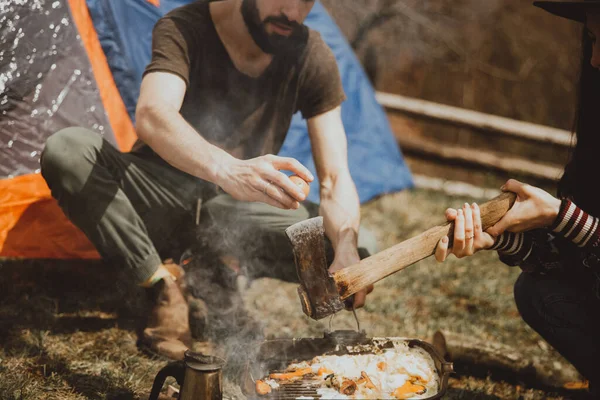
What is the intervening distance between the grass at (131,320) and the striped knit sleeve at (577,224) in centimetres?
95

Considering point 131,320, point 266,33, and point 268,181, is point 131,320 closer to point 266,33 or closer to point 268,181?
point 268,181

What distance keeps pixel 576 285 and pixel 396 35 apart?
18.1 ft

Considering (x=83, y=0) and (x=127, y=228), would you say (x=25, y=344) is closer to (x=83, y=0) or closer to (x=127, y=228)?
(x=127, y=228)

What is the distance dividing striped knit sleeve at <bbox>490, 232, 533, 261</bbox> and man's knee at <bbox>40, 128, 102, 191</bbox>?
6.16 ft

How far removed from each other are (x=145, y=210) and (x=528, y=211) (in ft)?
6.10

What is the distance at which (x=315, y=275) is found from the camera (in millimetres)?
2160

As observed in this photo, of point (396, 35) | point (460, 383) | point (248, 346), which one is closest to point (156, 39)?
point (248, 346)

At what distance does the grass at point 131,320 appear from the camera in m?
2.59

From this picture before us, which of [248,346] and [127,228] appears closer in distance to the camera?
[248,346]

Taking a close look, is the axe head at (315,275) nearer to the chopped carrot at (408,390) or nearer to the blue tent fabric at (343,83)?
the chopped carrot at (408,390)

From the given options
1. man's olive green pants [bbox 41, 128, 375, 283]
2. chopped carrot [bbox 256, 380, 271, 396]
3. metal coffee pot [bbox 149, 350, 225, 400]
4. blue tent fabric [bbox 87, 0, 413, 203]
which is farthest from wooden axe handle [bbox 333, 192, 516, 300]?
blue tent fabric [bbox 87, 0, 413, 203]

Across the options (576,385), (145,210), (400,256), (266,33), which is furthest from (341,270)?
(576,385)

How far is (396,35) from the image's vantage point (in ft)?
24.8

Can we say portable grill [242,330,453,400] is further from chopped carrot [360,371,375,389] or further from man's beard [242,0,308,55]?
man's beard [242,0,308,55]
